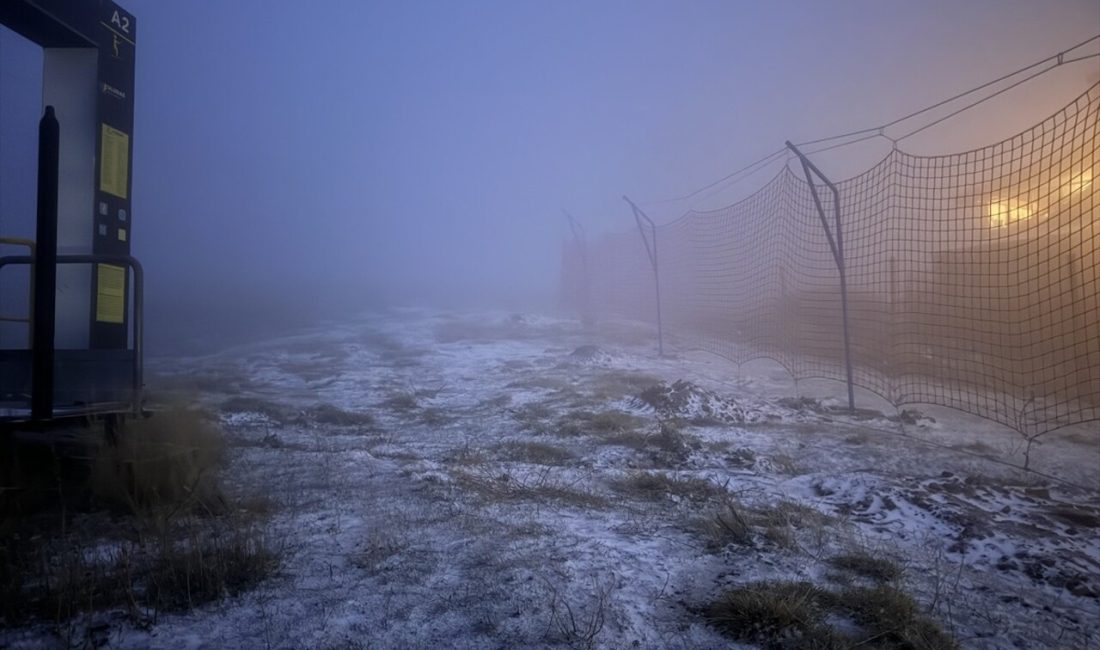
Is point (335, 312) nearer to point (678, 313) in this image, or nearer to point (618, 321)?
point (618, 321)

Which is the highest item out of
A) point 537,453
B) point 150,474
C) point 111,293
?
point 111,293

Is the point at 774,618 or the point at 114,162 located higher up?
the point at 114,162

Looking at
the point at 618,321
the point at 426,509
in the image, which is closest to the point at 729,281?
the point at 618,321

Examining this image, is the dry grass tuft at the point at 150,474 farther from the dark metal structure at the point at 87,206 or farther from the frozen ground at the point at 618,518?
the dark metal structure at the point at 87,206

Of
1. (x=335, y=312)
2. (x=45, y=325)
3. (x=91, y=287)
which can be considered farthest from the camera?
(x=335, y=312)

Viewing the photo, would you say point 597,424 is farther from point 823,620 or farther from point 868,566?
point 823,620

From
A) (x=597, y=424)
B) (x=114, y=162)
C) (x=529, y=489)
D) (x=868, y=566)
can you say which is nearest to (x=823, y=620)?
(x=868, y=566)

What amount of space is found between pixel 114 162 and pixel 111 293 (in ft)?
3.68

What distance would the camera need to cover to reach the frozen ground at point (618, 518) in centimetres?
233

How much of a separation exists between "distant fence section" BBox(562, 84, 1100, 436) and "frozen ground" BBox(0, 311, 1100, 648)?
172 cm

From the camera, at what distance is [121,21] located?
4637mm

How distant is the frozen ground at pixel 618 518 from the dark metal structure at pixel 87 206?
1.39 metres

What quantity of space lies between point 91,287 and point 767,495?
5.88 m

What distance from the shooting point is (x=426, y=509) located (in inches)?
145
